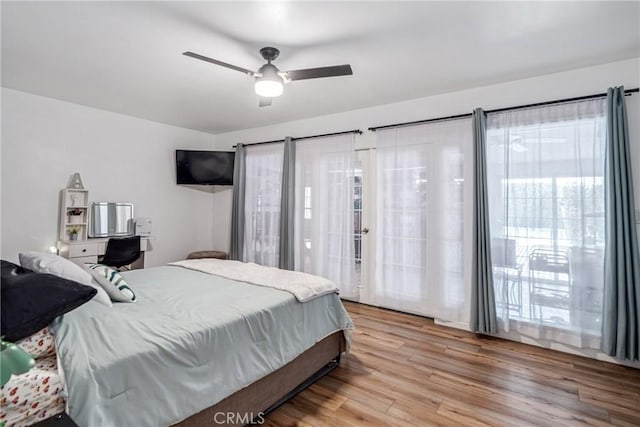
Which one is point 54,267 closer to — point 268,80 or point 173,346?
point 173,346

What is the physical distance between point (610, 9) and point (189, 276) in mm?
3563

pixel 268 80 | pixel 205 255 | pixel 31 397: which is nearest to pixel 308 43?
pixel 268 80

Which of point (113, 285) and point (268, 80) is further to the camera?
point (268, 80)

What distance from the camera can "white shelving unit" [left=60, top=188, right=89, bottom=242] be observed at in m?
3.81

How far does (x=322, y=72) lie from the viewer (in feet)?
7.47

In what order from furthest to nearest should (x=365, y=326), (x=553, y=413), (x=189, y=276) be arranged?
(x=365, y=326) < (x=189, y=276) < (x=553, y=413)

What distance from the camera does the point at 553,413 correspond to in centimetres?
196

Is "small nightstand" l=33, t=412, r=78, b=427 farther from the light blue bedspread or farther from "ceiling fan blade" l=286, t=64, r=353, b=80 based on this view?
"ceiling fan blade" l=286, t=64, r=353, b=80

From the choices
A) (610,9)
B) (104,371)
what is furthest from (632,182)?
(104,371)

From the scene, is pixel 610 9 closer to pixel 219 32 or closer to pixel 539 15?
pixel 539 15

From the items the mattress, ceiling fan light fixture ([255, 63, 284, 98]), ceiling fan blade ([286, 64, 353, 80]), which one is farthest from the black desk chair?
ceiling fan blade ([286, 64, 353, 80])

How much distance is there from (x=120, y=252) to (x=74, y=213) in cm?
82

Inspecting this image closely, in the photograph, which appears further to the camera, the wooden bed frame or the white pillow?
the white pillow

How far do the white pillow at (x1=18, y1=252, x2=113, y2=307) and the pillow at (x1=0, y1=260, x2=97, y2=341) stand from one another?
1.28ft
